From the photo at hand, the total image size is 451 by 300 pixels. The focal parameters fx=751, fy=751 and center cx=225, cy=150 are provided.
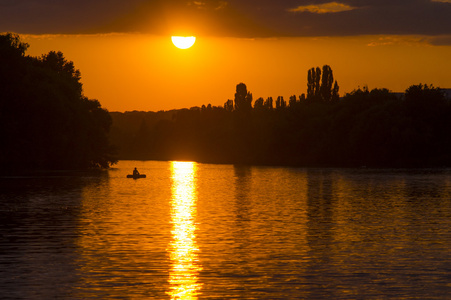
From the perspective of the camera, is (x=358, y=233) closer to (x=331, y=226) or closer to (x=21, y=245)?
(x=331, y=226)

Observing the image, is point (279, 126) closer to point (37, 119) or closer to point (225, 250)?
point (37, 119)

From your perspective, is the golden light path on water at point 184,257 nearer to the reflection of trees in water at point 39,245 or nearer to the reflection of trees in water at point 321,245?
the reflection of trees in water at point 39,245

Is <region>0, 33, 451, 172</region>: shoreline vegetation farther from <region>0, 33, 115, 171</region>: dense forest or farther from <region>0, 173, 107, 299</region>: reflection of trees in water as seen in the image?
<region>0, 173, 107, 299</region>: reflection of trees in water

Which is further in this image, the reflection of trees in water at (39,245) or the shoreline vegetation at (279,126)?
the shoreline vegetation at (279,126)

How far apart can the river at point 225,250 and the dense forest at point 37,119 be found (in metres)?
40.4

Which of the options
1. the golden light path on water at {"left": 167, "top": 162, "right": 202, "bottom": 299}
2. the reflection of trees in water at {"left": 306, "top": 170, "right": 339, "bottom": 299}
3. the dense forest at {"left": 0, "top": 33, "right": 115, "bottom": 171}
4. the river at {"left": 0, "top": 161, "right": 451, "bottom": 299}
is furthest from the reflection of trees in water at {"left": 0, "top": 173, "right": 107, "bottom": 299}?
the dense forest at {"left": 0, "top": 33, "right": 115, "bottom": 171}

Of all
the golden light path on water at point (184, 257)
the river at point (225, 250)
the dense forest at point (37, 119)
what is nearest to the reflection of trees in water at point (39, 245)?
the river at point (225, 250)

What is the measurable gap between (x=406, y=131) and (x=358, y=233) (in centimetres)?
11319

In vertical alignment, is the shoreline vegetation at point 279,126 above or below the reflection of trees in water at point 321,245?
above

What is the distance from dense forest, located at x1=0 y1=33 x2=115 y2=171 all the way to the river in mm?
40429

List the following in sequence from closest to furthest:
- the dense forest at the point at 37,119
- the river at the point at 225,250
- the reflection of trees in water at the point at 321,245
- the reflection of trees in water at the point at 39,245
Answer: the river at the point at 225,250 < the reflection of trees in water at the point at 39,245 < the reflection of trees in water at the point at 321,245 < the dense forest at the point at 37,119

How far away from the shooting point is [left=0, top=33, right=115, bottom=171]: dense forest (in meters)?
94.7

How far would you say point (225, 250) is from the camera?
29.9m

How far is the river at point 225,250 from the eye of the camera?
2147cm
